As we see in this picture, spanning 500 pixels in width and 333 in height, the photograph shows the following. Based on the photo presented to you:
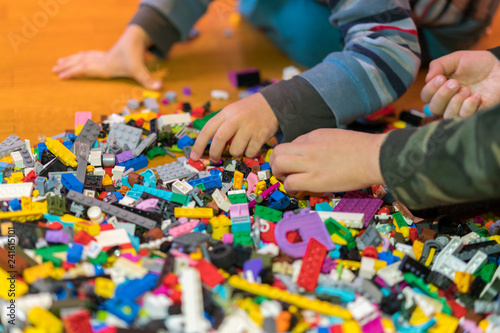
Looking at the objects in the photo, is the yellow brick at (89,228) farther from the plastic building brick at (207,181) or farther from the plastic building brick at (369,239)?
the plastic building brick at (369,239)

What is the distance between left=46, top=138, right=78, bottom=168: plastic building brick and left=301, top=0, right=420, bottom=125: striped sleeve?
0.47 meters

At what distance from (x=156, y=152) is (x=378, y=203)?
0.45 meters

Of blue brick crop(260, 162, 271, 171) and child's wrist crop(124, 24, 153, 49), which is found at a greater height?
child's wrist crop(124, 24, 153, 49)

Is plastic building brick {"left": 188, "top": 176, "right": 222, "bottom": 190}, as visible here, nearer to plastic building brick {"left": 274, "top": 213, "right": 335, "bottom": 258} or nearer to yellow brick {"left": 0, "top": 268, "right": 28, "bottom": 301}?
plastic building brick {"left": 274, "top": 213, "right": 335, "bottom": 258}

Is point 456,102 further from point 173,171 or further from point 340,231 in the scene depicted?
point 173,171

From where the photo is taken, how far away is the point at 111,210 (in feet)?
2.43

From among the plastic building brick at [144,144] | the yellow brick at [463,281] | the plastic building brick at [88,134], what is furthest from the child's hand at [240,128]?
the yellow brick at [463,281]

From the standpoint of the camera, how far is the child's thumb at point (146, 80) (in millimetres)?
1163

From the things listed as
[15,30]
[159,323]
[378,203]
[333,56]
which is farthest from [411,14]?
[15,30]

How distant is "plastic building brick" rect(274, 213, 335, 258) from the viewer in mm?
694

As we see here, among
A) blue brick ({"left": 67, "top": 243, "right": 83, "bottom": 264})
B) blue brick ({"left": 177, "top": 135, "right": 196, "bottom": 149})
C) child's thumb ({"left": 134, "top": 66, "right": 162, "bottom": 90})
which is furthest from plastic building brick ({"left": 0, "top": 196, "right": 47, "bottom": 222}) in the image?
child's thumb ({"left": 134, "top": 66, "right": 162, "bottom": 90})

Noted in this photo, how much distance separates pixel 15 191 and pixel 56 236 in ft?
0.53

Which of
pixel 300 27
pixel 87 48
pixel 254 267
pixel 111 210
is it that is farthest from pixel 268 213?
pixel 87 48

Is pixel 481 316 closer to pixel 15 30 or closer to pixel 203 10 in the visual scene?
pixel 203 10
